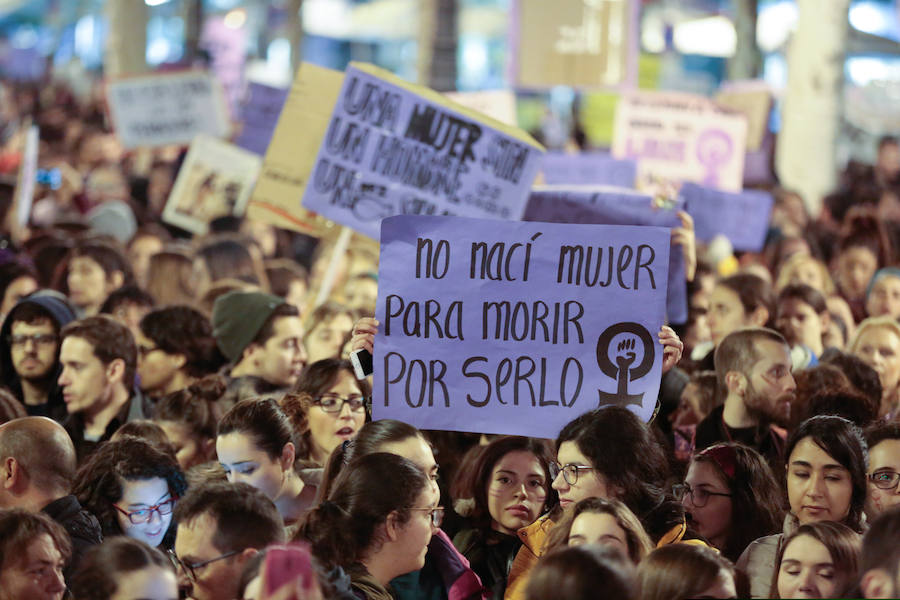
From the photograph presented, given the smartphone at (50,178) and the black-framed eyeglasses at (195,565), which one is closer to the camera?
the black-framed eyeglasses at (195,565)

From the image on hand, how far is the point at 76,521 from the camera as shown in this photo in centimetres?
463

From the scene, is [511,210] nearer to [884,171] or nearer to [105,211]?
[105,211]

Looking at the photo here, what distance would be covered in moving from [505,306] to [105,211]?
8049 mm

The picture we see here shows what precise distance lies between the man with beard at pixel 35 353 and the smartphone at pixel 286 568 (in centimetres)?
382

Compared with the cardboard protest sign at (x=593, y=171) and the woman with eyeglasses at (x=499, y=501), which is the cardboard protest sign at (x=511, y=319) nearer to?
the woman with eyeglasses at (x=499, y=501)

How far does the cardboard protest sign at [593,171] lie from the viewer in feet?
38.3

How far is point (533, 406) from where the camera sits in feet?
16.8

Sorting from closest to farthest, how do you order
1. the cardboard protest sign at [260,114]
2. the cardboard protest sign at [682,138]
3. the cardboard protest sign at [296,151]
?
the cardboard protest sign at [296,151] < the cardboard protest sign at [682,138] < the cardboard protest sign at [260,114]

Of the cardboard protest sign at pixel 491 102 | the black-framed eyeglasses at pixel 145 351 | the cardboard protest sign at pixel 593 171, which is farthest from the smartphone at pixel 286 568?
the cardboard protest sign at pixel 491 102

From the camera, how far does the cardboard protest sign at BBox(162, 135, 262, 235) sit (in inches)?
486

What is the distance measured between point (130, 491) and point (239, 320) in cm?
227

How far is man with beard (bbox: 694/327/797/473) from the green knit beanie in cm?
216

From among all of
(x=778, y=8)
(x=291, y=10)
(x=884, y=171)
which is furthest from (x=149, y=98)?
(x=778, y=8)

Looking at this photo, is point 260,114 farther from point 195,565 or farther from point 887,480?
point 195,565
